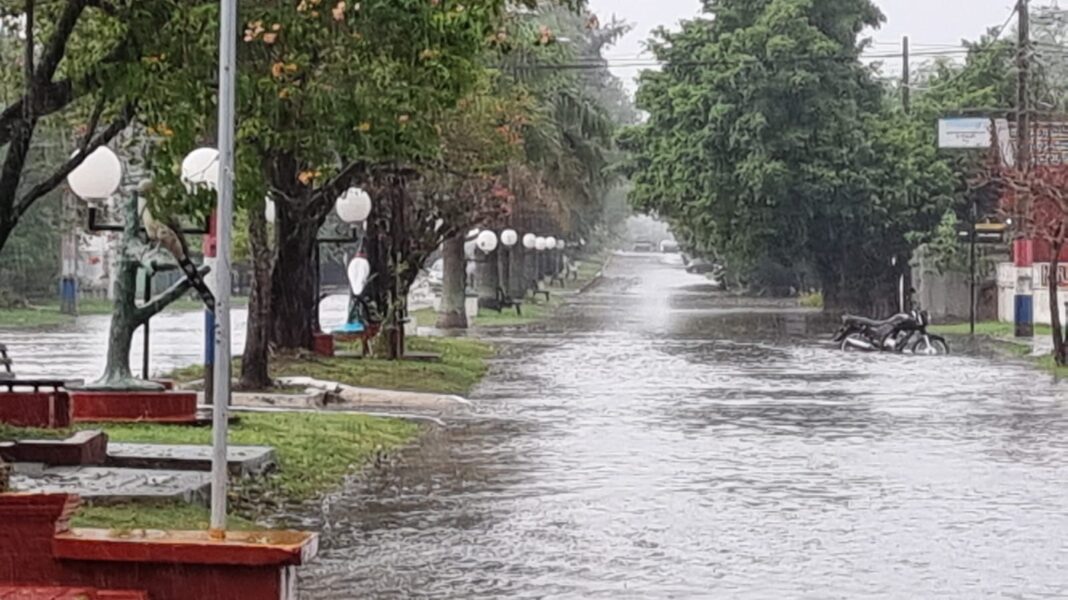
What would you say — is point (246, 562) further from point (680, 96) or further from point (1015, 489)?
point (680, 96)

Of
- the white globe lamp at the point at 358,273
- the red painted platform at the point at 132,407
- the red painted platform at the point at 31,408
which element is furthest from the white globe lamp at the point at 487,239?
the red painted platform at the point at 31,408

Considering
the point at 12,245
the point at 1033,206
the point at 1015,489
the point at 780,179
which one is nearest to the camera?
the point at 1015,489

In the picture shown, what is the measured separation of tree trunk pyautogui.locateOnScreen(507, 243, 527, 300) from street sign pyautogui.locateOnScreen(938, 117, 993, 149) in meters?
20.6

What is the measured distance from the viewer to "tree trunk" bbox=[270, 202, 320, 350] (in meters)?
27.5

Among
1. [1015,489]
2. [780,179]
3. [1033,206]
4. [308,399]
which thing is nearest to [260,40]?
[1015,489]

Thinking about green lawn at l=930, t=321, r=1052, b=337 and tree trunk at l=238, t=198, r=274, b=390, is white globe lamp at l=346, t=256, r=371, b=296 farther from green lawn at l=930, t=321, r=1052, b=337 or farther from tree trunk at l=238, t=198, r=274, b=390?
green lawn at l=930, t=321, r=1052, b=337

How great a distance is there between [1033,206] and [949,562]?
27667 millimetres

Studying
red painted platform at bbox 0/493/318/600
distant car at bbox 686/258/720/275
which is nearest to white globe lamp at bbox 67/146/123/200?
red painted platform at bbox 0/493/318/600

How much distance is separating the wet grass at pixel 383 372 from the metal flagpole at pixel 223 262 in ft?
53.7

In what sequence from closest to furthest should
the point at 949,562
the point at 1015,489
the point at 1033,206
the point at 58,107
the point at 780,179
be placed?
1. the point at 949,562
2. the point at 58,107
3. the point at 1015,489
4. the point at 1033,206
5. the point at 780,179

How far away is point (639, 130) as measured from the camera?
2414 inches

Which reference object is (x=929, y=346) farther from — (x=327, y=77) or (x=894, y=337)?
(x=327, y=77)

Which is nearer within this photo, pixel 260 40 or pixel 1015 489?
pixel 260 40

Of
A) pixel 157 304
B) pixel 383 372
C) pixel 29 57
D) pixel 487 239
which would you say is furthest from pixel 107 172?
pixel 487 239
